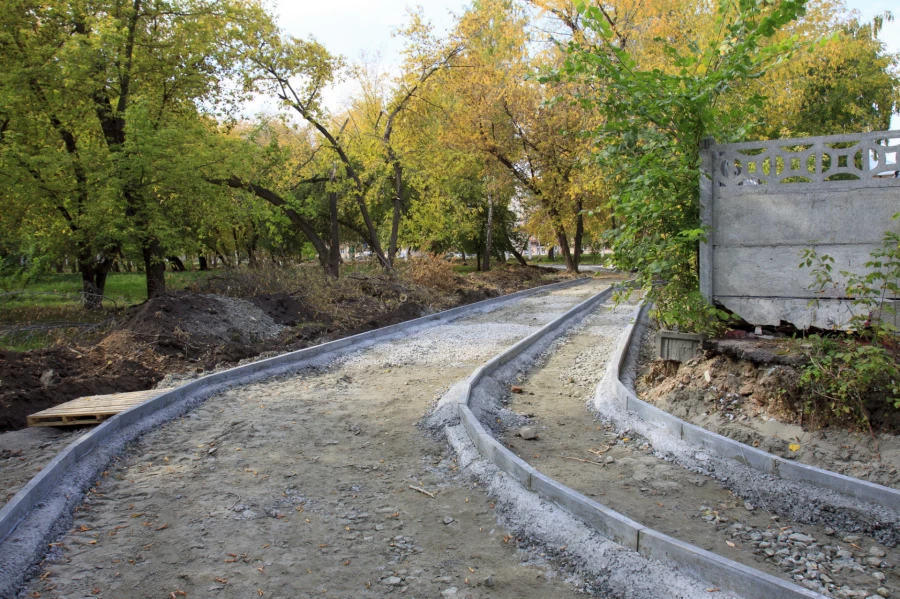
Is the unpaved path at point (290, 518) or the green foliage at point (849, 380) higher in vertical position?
the green foliage at point (849, 380)

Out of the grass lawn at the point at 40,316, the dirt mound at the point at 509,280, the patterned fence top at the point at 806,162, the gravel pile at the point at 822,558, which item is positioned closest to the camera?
the gravel pile at the point at 822,558

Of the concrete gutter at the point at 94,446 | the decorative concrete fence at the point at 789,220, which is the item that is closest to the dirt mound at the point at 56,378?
the concrete gutter at the point at 94,446

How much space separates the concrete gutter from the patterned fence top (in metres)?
6.12

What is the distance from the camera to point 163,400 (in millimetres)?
6379

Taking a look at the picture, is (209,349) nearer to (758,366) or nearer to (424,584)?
(424,584)

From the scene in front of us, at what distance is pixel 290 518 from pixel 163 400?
3.20 m

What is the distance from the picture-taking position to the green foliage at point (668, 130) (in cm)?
541

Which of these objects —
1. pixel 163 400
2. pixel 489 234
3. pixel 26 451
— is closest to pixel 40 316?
pixel 163 400

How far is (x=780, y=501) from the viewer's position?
12.8 feet

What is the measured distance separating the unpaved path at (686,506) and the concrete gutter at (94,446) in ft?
11.2

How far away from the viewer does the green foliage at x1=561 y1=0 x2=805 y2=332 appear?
17.7 ft

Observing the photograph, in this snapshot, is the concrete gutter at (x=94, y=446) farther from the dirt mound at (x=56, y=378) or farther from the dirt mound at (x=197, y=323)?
the dirt mound at (x=197, y=323)

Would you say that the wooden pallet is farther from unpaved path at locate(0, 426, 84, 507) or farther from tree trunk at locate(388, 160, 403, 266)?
tree trunk at locate(388, 160, 403, 266)

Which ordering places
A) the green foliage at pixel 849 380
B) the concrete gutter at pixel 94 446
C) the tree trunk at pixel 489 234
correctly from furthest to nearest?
the tree trunk at pixel 489 234
the green foliage at pixel 849 380
the concrete gutter at pixel 94 446
